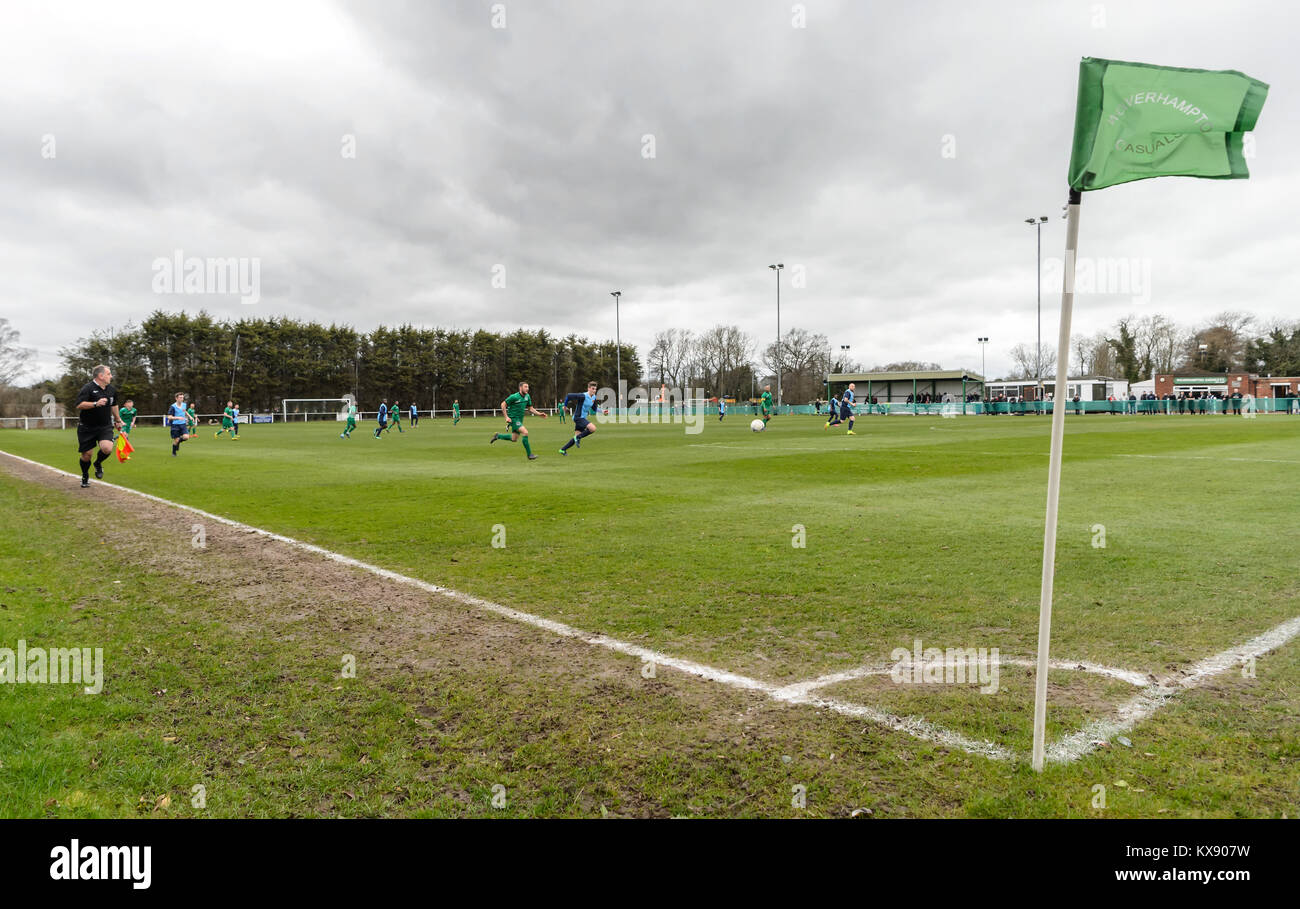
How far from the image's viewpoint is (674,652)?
202 inches

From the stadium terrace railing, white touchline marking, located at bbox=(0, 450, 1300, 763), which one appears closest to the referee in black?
white touchline marking, located at bbox=(0, 450, 1300, 763)

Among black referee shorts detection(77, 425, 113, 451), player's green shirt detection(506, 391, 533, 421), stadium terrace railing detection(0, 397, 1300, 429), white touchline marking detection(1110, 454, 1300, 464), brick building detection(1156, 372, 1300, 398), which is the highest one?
brick building detection(1156, 372, 1300, 398)

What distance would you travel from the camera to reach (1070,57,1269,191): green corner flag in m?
3.60

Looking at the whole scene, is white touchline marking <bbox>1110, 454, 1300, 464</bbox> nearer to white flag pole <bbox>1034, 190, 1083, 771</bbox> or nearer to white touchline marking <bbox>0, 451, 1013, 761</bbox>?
white flag pole <bbox>1034, 190, 1083, 771</bbox>

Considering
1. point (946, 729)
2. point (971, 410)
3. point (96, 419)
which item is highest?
point (971, 410)

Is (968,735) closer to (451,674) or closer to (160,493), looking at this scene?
(451,674)

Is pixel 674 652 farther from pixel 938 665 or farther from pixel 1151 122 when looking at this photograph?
pixel 1151 122

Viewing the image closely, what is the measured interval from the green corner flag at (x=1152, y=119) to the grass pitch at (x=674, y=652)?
2816mm

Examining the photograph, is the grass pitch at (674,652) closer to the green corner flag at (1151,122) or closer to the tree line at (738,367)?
the green corner flag at (1151,122)

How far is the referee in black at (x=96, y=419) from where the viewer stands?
15.0 meters

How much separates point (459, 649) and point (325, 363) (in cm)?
9768

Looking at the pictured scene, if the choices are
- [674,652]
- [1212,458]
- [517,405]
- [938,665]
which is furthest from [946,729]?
[517,405]

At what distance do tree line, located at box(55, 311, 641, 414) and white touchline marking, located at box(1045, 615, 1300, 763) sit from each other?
89948 mm
